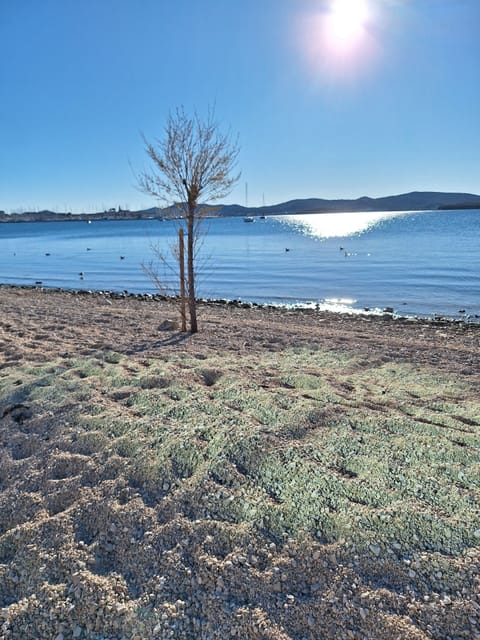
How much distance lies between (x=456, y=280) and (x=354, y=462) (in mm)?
19860

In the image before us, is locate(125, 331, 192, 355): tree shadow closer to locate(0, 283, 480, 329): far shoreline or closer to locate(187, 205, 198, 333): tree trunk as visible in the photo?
locate(187, 205, 198, 333): tree trunk

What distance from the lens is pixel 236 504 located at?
292cm

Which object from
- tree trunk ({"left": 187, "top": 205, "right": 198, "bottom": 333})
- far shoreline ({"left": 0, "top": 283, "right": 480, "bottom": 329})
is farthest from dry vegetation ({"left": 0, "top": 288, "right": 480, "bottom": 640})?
far shoreline ({"left": 0, "top": 283, "right": 480, "bottom": 329})

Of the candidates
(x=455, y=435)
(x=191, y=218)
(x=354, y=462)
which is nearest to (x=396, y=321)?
(x=191, y=218)

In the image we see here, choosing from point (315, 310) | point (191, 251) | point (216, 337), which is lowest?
point (315, 310)

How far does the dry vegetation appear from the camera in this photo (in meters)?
2.21

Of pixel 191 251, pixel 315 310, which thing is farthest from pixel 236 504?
pixel 315 310

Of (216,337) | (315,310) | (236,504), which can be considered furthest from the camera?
(315,310)

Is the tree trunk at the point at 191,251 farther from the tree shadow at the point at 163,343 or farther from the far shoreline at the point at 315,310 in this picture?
the far shoreline at the point at 315,310

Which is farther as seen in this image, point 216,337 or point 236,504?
point 216,337

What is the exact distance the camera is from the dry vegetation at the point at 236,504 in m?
2.21

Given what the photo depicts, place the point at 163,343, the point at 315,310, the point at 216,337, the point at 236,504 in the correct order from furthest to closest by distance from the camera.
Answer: the point at 315,310, the point at 216,337, the point at 163,343, the point at 236,504

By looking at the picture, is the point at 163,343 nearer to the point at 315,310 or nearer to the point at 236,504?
the point at 236,504

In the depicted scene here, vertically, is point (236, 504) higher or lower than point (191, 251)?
lower
